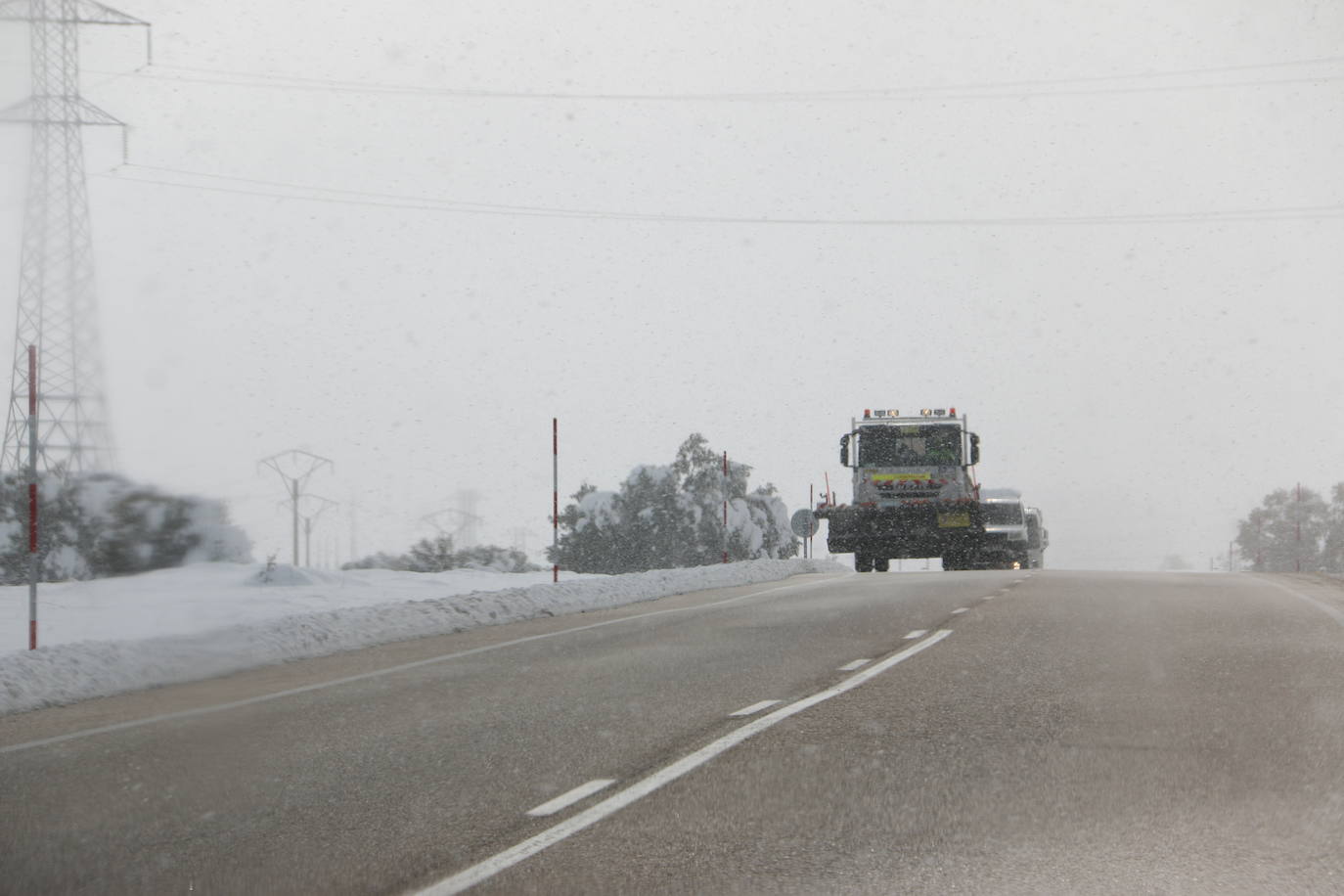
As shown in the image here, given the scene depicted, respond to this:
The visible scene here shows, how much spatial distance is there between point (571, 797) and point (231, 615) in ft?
35.0

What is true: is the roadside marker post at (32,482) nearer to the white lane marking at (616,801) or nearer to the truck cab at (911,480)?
the white lane marking at (616,801)

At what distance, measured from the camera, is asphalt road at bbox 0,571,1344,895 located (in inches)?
208

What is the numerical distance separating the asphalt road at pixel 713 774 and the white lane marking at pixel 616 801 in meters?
0.02

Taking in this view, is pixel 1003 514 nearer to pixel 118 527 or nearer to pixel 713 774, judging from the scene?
pixel 118 527

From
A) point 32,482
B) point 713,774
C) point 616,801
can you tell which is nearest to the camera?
point 616,801

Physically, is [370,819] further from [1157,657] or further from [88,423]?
[88,423]

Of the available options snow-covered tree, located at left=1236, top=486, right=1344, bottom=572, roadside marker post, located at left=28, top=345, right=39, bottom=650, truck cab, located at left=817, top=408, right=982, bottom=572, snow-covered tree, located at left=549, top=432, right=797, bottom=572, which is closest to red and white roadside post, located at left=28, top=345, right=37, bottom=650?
roadside marker post, located at left=28, top=345, right=39, bottom=650

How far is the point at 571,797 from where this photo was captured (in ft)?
21.2

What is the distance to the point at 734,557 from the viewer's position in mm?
71438

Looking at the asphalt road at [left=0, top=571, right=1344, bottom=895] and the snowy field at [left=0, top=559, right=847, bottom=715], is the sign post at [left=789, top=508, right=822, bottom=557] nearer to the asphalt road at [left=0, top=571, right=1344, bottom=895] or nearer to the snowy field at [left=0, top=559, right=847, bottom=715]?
the snowy field at [left=0, top=559, right=847, bottom=715]

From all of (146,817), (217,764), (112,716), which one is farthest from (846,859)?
(112,716)

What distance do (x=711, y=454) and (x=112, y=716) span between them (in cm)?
7262

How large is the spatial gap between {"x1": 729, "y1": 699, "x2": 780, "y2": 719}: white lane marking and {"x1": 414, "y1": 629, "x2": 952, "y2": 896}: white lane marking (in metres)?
0.13

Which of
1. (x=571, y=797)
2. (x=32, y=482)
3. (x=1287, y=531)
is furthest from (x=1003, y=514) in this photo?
(x=1287, y=531)
